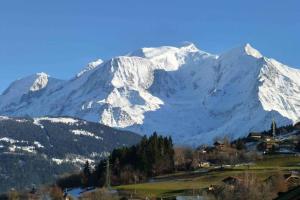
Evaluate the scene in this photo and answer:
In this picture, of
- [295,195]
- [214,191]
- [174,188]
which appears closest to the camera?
[295,195]

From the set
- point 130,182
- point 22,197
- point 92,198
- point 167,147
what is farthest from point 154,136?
point 92,198

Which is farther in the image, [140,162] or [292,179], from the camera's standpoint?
[140,162]

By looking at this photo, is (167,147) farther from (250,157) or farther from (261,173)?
(261,173)

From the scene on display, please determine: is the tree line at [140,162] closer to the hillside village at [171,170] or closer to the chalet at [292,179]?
the hillside village at [171,170]

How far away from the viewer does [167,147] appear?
571 feet

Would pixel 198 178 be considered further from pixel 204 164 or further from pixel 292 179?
pixel 292 179

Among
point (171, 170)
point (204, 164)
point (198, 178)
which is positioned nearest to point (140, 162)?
point (171, 170)

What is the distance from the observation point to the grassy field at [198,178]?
13250 centimetres

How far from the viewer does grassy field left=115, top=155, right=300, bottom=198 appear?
132 meters

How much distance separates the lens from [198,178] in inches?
5910

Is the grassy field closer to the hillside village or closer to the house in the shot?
the hillside village

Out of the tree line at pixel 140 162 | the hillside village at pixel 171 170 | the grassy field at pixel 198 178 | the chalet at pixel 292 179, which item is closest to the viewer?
the chalet at pixel 292 179


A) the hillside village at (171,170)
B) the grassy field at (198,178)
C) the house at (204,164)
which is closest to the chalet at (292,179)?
the hillside village at (171,170)

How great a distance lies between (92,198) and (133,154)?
48197 millimetres
